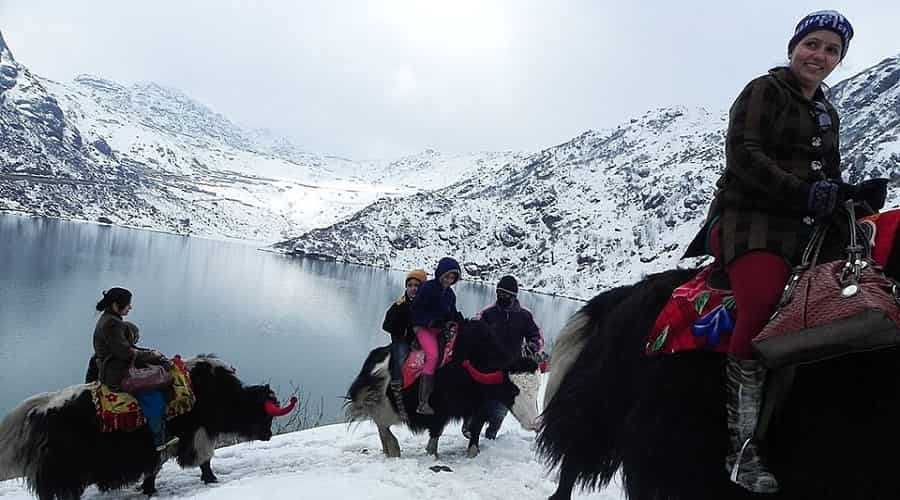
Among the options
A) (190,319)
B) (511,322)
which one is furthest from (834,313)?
(190,319)

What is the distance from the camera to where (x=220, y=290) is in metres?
41.3

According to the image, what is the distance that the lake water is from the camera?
18.9 meters

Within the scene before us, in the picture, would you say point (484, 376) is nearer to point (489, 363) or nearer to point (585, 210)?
point (489, 363)

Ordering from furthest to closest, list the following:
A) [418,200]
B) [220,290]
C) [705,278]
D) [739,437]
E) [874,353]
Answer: [418,200]
[220,290]
[705,278]
[739,437]
[874,353]

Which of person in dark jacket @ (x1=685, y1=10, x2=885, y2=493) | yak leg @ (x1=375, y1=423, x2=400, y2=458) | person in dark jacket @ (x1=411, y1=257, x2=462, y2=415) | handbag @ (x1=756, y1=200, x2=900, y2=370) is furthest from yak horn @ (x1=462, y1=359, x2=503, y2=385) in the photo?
handbag @ (x1=756, y1=200, x2=900, y2=370)

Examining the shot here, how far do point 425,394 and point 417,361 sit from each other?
12.5 inches

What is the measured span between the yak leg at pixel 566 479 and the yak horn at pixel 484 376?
1.86 m

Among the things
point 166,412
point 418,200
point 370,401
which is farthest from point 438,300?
point 418,200

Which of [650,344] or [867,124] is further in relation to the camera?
[867,124]

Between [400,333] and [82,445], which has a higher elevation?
[400,333]

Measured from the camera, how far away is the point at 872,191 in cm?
187

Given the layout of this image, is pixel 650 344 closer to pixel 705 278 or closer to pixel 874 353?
pixel 705 278

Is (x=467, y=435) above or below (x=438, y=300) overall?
below

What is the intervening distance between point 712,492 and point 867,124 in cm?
8911
